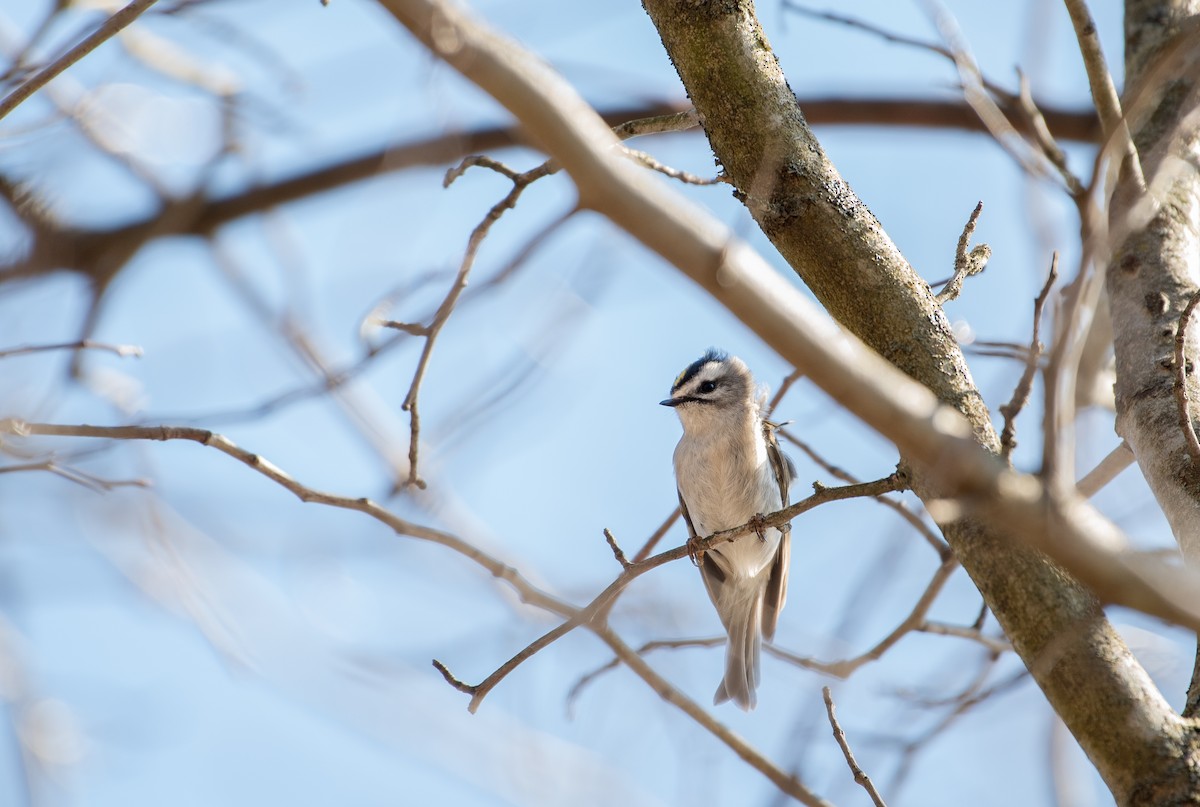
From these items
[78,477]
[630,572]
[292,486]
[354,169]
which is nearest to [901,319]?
[630,572]

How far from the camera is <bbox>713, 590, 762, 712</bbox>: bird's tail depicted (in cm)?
443

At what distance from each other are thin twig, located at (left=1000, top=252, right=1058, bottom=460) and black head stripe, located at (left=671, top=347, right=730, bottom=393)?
9.76 feet

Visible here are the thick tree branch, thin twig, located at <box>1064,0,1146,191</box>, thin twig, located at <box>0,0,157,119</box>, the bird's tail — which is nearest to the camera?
the thick tree branch

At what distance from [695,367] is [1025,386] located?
3463 mm

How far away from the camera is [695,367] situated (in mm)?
4805

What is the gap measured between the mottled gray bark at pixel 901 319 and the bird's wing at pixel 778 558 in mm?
2394

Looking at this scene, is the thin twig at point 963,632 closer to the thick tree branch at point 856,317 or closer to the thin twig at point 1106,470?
the thin twig at point 1106,470

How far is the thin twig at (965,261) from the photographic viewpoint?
216 cm

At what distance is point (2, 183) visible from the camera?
4312 millimetres

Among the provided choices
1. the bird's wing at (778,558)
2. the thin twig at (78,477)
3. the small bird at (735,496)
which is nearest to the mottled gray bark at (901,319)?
the thin twig at (78,477)

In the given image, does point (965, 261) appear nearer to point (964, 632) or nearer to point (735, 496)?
point (964, 632)

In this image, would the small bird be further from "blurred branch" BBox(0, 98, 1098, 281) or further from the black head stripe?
"blurred branch" BBox(0, 98, 1098, 281)

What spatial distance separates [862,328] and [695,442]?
250 cm

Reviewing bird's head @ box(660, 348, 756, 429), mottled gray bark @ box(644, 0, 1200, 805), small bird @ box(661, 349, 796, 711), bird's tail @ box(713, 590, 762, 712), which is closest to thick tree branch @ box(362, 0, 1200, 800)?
mottled gray bark @ box(644, 0, 1200, 805)
